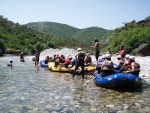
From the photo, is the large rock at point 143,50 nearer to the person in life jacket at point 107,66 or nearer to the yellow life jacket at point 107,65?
the person in life jacket at point 107,66

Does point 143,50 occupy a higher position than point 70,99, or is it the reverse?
point 143,50

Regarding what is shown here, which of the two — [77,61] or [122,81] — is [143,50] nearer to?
[77,61]

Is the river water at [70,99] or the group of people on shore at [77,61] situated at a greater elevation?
the group of people on shore at [77,61]

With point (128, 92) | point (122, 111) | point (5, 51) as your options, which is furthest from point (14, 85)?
point (5, 51)

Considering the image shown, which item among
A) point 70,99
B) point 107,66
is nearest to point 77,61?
point 107,66

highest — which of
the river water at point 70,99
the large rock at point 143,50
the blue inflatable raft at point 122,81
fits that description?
the large rock at point 143,50

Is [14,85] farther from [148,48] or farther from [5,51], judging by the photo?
[5,51]

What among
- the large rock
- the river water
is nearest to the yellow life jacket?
the river water

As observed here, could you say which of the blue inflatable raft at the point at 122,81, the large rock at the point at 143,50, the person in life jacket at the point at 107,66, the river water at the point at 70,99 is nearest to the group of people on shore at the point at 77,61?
the river water at the point at 70,99

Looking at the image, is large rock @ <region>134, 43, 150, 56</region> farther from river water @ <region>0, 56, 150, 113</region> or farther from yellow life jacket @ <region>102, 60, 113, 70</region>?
yellow life jacket @ <region>102, 60, 113, 70</region>

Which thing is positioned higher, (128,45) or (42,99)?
(128,45)

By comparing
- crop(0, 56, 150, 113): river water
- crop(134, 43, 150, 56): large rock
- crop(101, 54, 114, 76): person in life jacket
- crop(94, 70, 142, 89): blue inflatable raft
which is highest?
crop(134, 43, 150, 56): large rock

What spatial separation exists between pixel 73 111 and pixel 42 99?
2.44 metres

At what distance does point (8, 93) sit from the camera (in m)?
13.5
